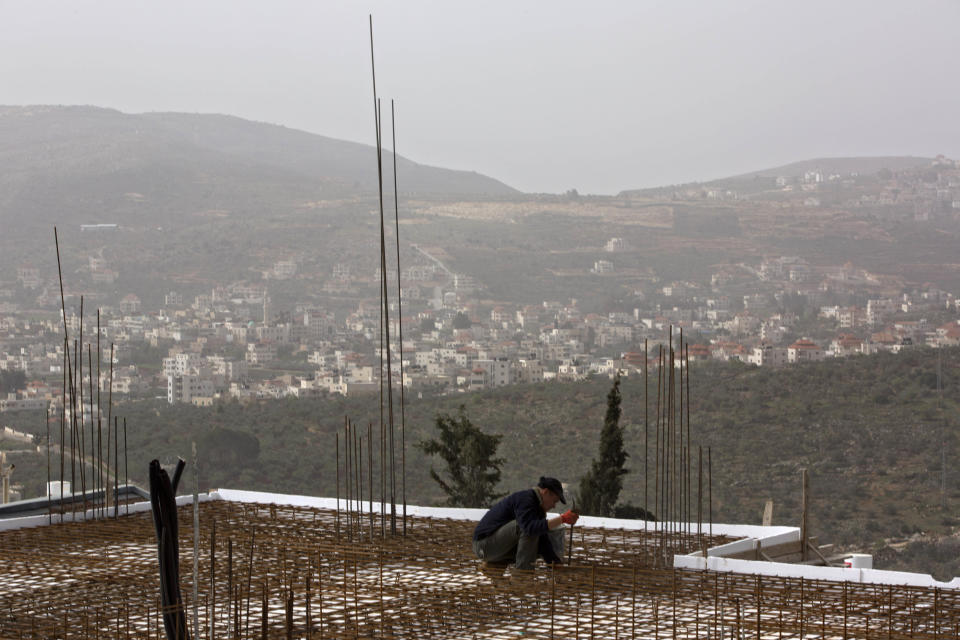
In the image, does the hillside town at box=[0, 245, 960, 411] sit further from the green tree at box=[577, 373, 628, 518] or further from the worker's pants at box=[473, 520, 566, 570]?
the worker's pants at box=[473, 520, 566, 570]

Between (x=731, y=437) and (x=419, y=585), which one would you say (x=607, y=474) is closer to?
(x=731, y=437)

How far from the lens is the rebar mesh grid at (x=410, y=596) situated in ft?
15.1

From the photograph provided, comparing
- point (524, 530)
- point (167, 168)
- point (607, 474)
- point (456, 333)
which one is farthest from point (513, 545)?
point (167, 168)

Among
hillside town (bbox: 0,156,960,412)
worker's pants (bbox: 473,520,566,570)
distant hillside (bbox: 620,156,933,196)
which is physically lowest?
worker's pants (bbox: 473,520,566,570)

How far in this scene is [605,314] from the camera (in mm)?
33500

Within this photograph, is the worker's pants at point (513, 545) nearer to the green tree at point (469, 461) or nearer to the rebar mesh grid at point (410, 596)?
the rebar mesh grid at point (410, 596)

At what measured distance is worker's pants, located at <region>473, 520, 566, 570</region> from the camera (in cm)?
557

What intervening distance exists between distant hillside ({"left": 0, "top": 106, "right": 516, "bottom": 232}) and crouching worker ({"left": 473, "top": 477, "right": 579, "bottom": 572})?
34.0m

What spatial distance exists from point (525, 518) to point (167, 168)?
39.6 metres

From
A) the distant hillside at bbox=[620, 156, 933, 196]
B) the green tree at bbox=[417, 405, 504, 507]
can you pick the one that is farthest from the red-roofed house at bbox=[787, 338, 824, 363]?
the green tree at bbox=[417, 405, 504, 507]

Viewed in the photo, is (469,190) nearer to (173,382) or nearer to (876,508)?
(173,382)

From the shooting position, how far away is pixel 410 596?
17.3ft

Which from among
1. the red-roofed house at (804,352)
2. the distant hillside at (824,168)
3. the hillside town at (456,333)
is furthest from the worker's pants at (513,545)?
the distant hillside at (824,168)

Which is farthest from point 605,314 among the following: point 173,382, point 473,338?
point 173,382
